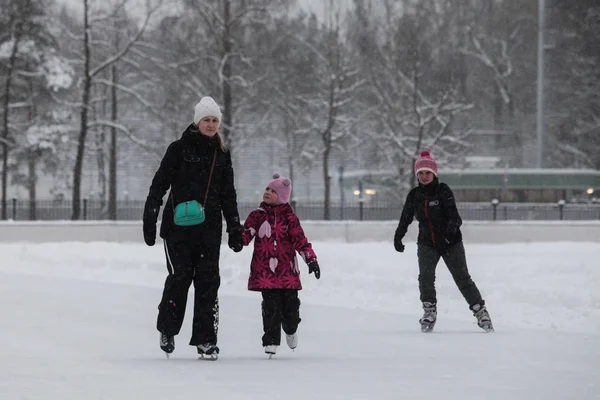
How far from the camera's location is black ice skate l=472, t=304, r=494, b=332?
10.6 metres

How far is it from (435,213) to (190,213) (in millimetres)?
3355

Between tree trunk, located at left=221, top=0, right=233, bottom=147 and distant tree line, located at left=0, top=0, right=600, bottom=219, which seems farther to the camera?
distant tree line, located at left=0, top=0, right=600, bottom=219

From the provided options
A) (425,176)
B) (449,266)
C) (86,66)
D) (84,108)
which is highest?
(86,66)

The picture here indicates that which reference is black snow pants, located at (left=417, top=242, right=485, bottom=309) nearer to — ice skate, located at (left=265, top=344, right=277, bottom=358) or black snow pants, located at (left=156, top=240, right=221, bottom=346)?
ice skate, located at (left=265, top=344, right=277, bottom=358)

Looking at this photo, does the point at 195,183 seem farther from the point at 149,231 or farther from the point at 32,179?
the point at 32,179

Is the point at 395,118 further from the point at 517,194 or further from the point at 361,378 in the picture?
the point at 361,378

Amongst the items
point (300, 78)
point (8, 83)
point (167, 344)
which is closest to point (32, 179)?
point (8, 83)

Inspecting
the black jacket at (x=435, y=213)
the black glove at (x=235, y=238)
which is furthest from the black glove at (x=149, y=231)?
the black jacket at (x=435, y=213)

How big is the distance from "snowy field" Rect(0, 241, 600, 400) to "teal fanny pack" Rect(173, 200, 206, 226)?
2.93 ft

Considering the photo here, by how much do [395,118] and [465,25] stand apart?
16.2m

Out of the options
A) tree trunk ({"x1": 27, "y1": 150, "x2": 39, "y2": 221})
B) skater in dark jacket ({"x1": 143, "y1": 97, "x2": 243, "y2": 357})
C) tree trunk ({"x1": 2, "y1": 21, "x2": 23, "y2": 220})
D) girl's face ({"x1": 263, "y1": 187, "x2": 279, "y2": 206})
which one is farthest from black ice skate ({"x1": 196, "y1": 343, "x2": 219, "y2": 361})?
tree trunk ({"x1": 2, "y1": 21, "x2": 23, "y2": 220})

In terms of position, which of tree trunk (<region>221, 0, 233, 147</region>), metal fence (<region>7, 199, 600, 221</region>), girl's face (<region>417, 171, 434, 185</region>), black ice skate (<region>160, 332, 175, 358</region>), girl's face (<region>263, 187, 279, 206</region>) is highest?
tree trunk (<region>221, 0, 233, 147</region>)

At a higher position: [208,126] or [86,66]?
[86,66]

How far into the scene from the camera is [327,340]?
9.87m
